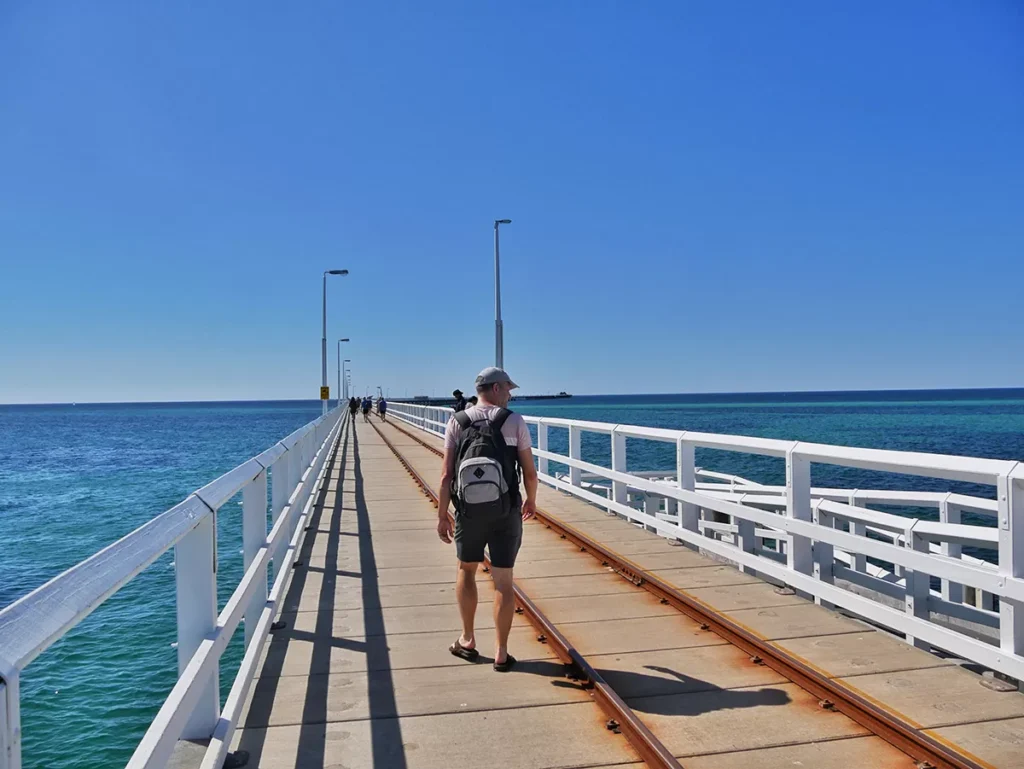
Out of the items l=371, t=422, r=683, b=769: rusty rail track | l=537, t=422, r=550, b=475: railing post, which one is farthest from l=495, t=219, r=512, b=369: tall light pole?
l=371, t=422, r=683, b=769: rusty rail track

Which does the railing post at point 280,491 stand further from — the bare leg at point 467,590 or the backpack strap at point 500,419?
the backpack strap at point 500,419

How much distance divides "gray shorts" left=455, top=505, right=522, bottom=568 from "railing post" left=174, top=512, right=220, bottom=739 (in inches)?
67.1

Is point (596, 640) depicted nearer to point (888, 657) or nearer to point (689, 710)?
point (689, 710)

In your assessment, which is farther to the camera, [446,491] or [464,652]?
[464,652]

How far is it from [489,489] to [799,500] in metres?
2.83

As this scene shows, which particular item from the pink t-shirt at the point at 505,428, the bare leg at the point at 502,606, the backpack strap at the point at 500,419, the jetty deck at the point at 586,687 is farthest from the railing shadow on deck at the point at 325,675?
the backpack strap at the point at 500,419

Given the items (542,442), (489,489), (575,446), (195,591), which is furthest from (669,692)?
(542,442)

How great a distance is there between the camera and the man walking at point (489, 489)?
4816 mm

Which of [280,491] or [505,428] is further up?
[505,428]

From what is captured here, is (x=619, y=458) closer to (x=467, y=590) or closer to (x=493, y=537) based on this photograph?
(x=467, y=590)

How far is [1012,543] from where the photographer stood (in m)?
4.23

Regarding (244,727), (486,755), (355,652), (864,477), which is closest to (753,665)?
(486,755)

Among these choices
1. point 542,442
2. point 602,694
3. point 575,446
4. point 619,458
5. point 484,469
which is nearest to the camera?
point 602,694

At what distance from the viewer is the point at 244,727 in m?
4.19
